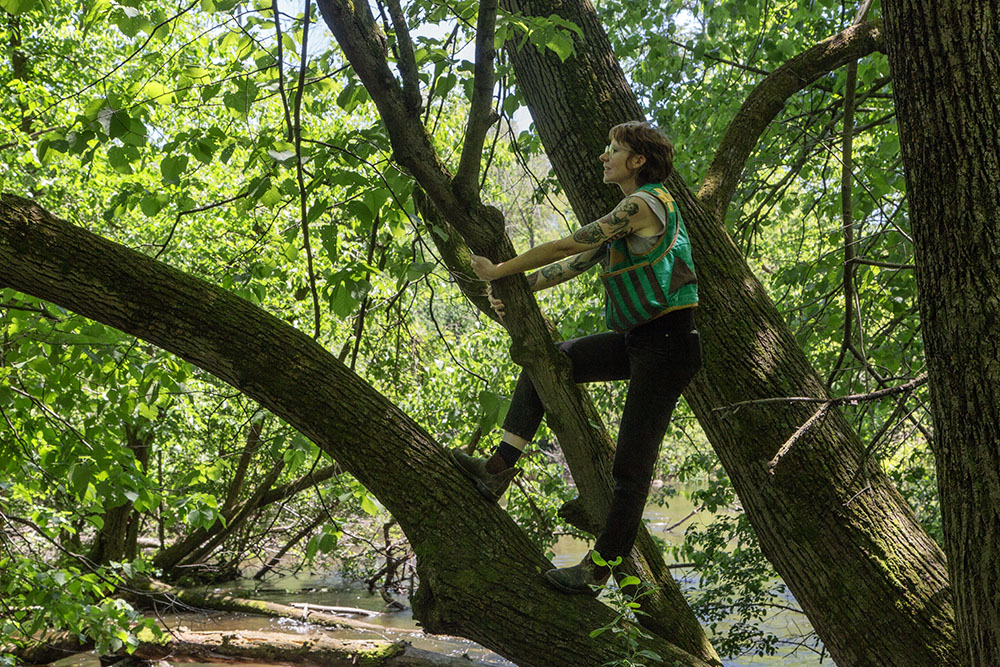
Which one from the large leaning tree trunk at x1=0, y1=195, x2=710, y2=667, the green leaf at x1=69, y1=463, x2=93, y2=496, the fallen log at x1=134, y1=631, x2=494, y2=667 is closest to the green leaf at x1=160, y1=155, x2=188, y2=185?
the large leaning tree trunk at x1=0, y1=195, x2=710, y2=667

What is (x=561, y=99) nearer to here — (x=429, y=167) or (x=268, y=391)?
(x=429, y=167)

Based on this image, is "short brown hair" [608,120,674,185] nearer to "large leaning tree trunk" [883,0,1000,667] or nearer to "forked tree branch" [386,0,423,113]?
"forked tree branch" [386,0,423,113]

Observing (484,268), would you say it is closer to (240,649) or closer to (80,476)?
(80,476)

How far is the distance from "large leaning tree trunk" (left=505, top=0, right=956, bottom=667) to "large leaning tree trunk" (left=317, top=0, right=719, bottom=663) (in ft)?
1.36

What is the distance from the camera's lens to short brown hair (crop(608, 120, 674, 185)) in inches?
110

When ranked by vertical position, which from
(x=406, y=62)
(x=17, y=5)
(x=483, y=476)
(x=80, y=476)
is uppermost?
(x=17, y=5)

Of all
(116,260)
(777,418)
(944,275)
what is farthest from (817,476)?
(116,260)

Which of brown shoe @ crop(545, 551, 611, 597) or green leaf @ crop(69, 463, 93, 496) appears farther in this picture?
green leaf @ crop(69, 463, 93, 496)

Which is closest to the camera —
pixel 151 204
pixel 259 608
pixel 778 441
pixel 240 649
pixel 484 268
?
pixel 484 268

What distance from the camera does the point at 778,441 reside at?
9.45 ft

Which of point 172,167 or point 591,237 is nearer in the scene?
point 591,237

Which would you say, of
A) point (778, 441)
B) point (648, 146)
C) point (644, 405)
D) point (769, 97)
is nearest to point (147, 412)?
point (644, 405)

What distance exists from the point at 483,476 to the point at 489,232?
0.83 metres

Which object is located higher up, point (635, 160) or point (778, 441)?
point (635, 160)
